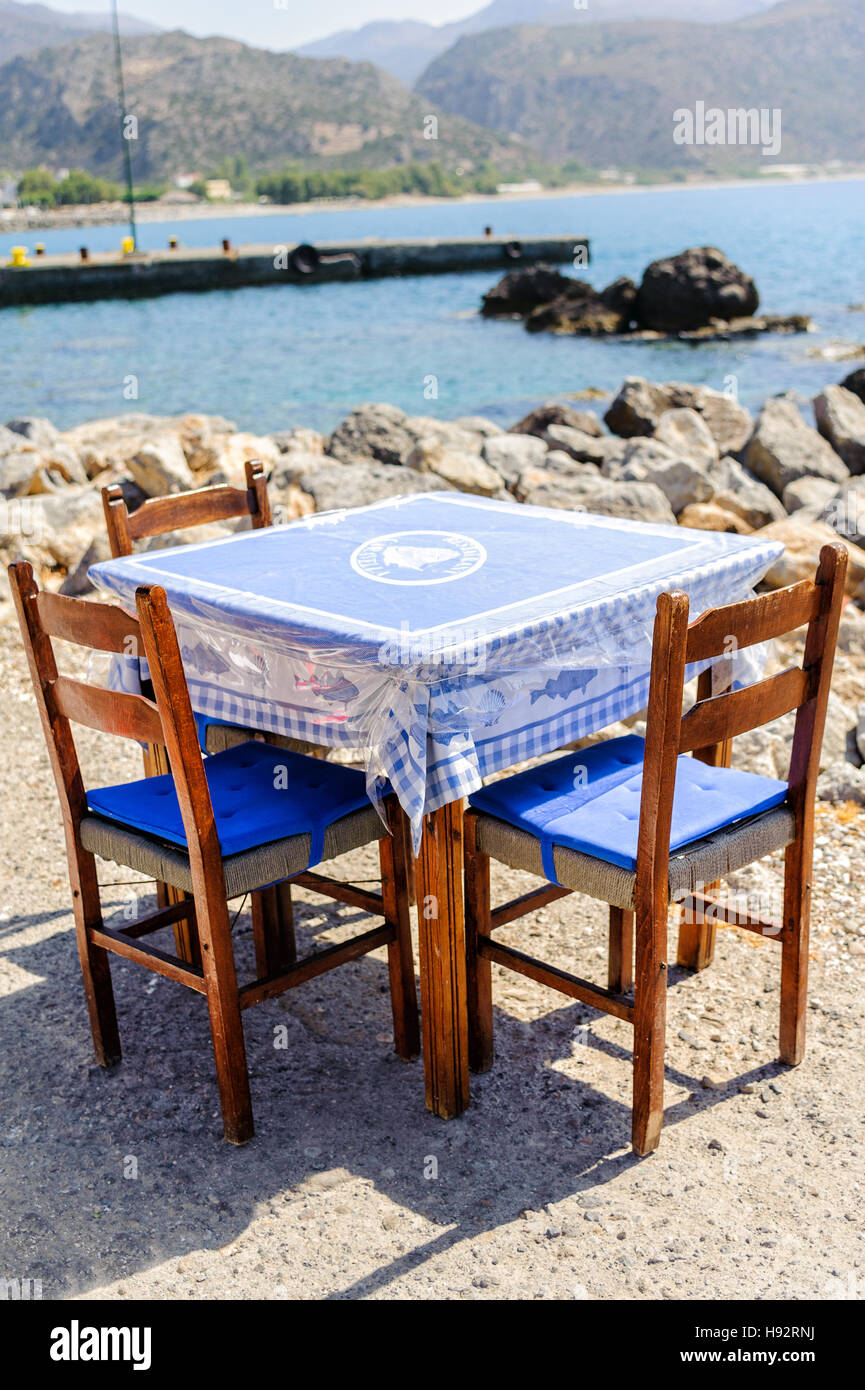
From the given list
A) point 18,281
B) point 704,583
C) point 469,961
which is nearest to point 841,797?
point 704,583

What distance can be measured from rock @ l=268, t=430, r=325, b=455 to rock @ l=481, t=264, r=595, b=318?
22359 mm

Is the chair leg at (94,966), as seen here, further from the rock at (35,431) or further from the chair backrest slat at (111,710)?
the rock at (35,431)

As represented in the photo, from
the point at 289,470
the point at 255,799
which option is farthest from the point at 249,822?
the point at 289,470

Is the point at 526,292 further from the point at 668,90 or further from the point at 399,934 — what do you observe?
the point at 668,90

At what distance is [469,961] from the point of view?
261 cm

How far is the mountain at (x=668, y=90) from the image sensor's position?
141375mm

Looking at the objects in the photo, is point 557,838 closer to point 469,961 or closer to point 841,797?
point 469,961

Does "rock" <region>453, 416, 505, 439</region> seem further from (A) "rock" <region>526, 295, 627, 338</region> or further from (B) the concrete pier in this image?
(B) the concrete pier

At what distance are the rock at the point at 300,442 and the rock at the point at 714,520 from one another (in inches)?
135

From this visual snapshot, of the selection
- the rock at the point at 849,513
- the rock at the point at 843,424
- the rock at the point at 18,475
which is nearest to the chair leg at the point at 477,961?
the rock at the point at 849,513

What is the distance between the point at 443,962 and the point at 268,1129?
0.50 m

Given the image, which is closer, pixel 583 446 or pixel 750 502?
pixel 750 502

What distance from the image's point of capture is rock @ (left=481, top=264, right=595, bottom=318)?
30.8m

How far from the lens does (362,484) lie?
6523 millimetres
